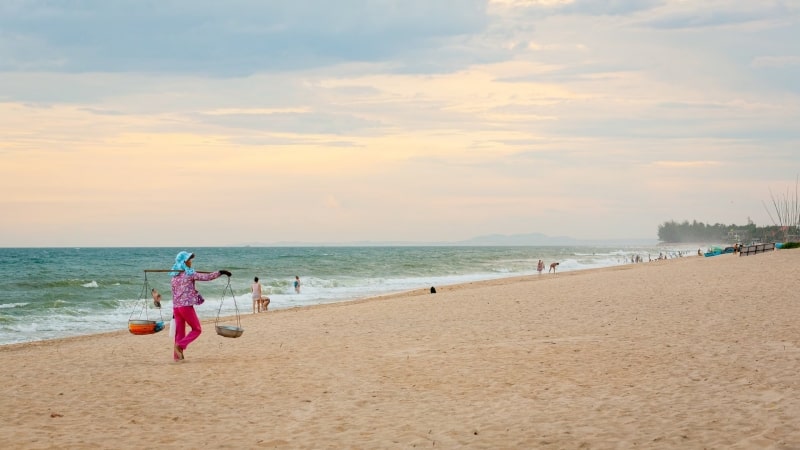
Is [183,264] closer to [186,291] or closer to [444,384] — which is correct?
[186,291]

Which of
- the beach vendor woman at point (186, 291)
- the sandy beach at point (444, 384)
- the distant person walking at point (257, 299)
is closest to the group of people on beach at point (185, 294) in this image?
the beach vendor woman at point (186, 291)

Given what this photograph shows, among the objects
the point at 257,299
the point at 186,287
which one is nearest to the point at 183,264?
the point at 186,287

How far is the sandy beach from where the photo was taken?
7715 millimetres

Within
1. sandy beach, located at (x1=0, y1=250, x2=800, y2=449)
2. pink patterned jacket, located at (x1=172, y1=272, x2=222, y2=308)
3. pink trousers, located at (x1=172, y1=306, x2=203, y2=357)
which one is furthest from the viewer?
pink trousers, located at (x1=172, y1=306, x2=203, y2=357)

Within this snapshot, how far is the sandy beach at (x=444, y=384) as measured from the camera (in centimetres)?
771

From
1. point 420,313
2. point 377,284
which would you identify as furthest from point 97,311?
point 377,284

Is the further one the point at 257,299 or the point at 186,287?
the point at 257,299

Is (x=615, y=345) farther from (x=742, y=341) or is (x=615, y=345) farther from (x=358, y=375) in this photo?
(x=358, y=375)

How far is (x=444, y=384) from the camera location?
409 inches

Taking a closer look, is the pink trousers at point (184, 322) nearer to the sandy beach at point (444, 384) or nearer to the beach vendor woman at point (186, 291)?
the beach vendor woman at point (186, 291)

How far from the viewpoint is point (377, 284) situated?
47562mm

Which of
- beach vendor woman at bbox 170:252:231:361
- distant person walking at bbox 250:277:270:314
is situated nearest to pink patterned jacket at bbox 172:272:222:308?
beach vendor woman at bbox 170:252:231:361

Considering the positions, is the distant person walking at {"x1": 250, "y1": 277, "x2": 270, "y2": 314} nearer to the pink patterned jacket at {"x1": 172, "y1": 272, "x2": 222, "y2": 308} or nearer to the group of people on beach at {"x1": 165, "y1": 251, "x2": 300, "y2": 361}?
the group of people on beach at {"x1": 165, "y1": 251, "x2": 300, "y2": 361}

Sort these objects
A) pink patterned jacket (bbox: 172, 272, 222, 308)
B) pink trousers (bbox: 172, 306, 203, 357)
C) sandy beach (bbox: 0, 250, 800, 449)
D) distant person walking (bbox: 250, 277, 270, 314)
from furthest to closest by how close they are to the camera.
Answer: distant person walking (bbox: 250, 277, 270, 314)
pink trousers (bbox: 172, 306, 203, 357)
pink patterned jacket (bbox: 172, 272, 222, 308)
sandy beach (bbox: 0, 250, 800, 449)
